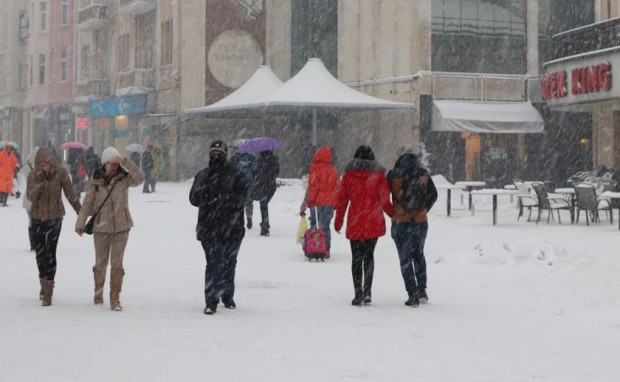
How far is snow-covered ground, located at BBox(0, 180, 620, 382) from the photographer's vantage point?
6.78 meters

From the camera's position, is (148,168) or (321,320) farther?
(148,168)

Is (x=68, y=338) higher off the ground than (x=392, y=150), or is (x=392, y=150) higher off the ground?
(x=392, y=150)

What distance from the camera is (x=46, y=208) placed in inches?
387

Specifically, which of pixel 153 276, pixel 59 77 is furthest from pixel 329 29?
pixel 153 276

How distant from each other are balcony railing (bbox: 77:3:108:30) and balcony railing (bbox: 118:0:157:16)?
2.46m

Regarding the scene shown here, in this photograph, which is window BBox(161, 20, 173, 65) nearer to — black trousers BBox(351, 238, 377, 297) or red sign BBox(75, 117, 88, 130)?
red sign BBox(75, 117, 88, 130)

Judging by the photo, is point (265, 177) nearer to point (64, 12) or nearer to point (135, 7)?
point (135, 7)

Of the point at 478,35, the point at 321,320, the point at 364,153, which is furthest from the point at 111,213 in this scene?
the point at 478,35

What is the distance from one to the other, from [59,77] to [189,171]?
17.4m

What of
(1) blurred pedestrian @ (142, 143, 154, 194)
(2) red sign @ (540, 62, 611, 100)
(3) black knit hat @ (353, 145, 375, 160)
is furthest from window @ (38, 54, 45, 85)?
(3) black knit hat @ (353, 145, 375, 160)

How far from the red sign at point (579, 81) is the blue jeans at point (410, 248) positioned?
1788cm

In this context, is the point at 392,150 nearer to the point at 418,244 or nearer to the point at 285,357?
the point at 418,244

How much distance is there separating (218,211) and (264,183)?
26.6 ft

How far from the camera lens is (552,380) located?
649cm
